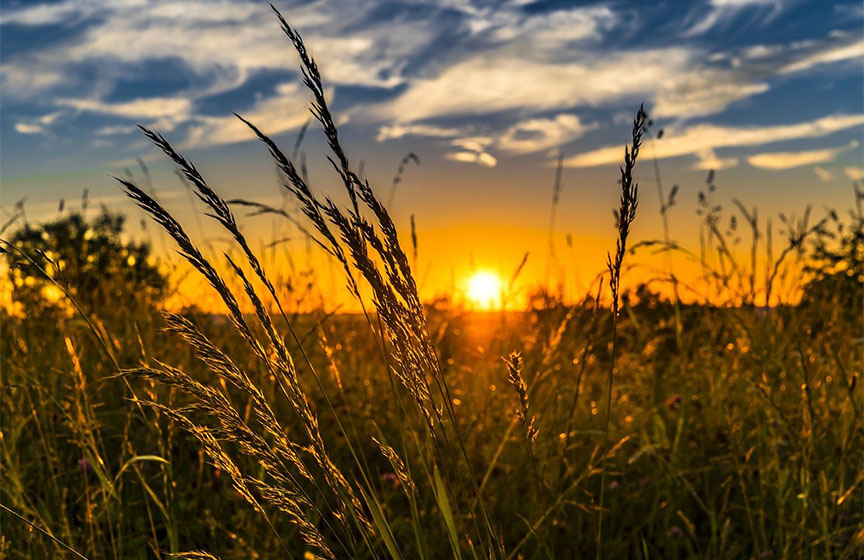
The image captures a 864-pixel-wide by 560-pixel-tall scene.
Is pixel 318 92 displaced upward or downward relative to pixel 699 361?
upward

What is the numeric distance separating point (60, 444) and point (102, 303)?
2696mm

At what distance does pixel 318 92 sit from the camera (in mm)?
1100

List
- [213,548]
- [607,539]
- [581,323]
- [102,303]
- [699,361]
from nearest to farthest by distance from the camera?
[213,548] → [607,539] → [699,361] → [581,323] → [102,303]

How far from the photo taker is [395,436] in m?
3.58

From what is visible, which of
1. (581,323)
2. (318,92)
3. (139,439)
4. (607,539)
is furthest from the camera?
(581,323)

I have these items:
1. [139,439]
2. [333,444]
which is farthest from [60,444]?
[333,444]

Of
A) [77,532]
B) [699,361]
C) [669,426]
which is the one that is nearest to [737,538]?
[669,426]

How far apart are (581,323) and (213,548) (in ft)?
11.5

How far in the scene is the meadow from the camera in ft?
3.81

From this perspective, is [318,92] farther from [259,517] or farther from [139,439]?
[139,439]

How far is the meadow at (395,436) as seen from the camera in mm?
1161

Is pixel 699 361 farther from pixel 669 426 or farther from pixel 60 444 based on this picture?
pixel 60 444

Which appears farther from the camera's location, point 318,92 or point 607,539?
point 607,539

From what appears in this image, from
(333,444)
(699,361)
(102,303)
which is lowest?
(333,444)
